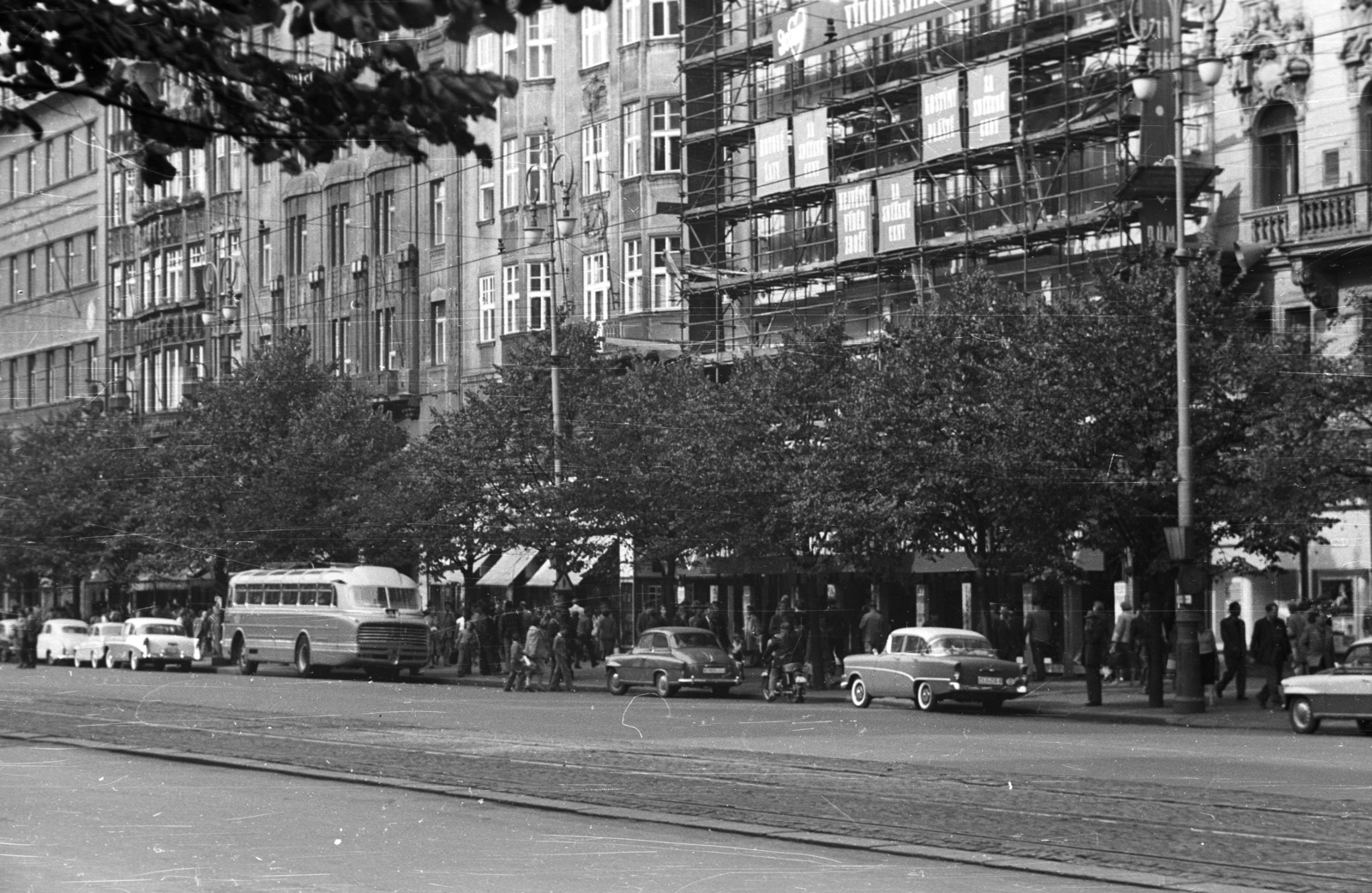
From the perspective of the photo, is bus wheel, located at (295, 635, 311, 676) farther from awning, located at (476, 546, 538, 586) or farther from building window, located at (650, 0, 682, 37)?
building window, located at (650, 0, 682, 37)

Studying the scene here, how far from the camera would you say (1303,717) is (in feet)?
91.9

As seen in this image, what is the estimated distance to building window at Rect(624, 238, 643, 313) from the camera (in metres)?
58.7

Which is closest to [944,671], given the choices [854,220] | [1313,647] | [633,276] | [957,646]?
[957,646]

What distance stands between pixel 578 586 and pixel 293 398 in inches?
461

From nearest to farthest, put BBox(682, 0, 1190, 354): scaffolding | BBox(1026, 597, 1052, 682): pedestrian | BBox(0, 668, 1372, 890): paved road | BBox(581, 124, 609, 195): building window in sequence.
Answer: BBox(0, 668, 1372, 890): paved road
BBox(1026, 597, 1052, 682): pedestrian
BBox(682, 0, 1190, 354): scaffolding
BBox(581, 124, 609, 195): building window

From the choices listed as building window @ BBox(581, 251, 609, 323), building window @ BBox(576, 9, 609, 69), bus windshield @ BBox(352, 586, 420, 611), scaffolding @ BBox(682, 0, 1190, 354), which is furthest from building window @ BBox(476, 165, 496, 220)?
bus windshield @ BBox(352, 586, 420, 611)

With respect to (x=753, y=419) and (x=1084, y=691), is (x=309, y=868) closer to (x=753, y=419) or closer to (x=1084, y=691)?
(x=1084, y=691)

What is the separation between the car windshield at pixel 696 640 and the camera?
39812 millimetres

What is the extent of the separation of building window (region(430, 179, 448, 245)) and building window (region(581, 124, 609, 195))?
23.1 ft

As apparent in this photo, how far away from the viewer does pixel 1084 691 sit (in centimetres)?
3712

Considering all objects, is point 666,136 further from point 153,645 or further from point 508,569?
point 153,645

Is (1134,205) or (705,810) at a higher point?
(1134,205)

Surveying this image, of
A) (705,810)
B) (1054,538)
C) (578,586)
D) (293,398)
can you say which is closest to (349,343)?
(293,398)

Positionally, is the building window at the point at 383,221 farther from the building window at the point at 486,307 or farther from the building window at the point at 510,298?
the building window at the point at 510,298
